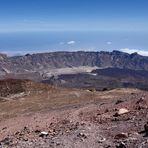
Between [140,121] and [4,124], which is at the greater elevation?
[140,121]

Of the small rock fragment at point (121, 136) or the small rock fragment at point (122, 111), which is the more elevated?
the small rock fragment at point (122, 111)

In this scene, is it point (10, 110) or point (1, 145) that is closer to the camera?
point (1, 145)

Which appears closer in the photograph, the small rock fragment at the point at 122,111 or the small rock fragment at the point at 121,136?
the small rock fragment at the point at 121,136

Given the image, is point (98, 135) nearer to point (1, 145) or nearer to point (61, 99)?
point (1, 145)

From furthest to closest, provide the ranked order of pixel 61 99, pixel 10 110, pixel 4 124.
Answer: pixel 61 99 → pixel 10 110 → pixel 4 124

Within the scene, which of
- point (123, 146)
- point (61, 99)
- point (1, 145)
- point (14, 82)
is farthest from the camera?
point (14, 82)

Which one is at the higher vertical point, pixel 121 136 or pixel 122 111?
pixel 122 111

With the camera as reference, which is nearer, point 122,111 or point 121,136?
point 121,136

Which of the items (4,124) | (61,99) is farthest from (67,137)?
(61,99)

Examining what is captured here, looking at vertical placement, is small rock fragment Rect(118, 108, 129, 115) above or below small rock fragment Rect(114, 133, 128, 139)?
above

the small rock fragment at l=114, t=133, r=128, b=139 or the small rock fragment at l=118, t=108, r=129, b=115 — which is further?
the small rock fragment at l=118, t=108, r=129, b=115

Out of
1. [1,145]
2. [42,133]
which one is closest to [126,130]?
[42,133]
